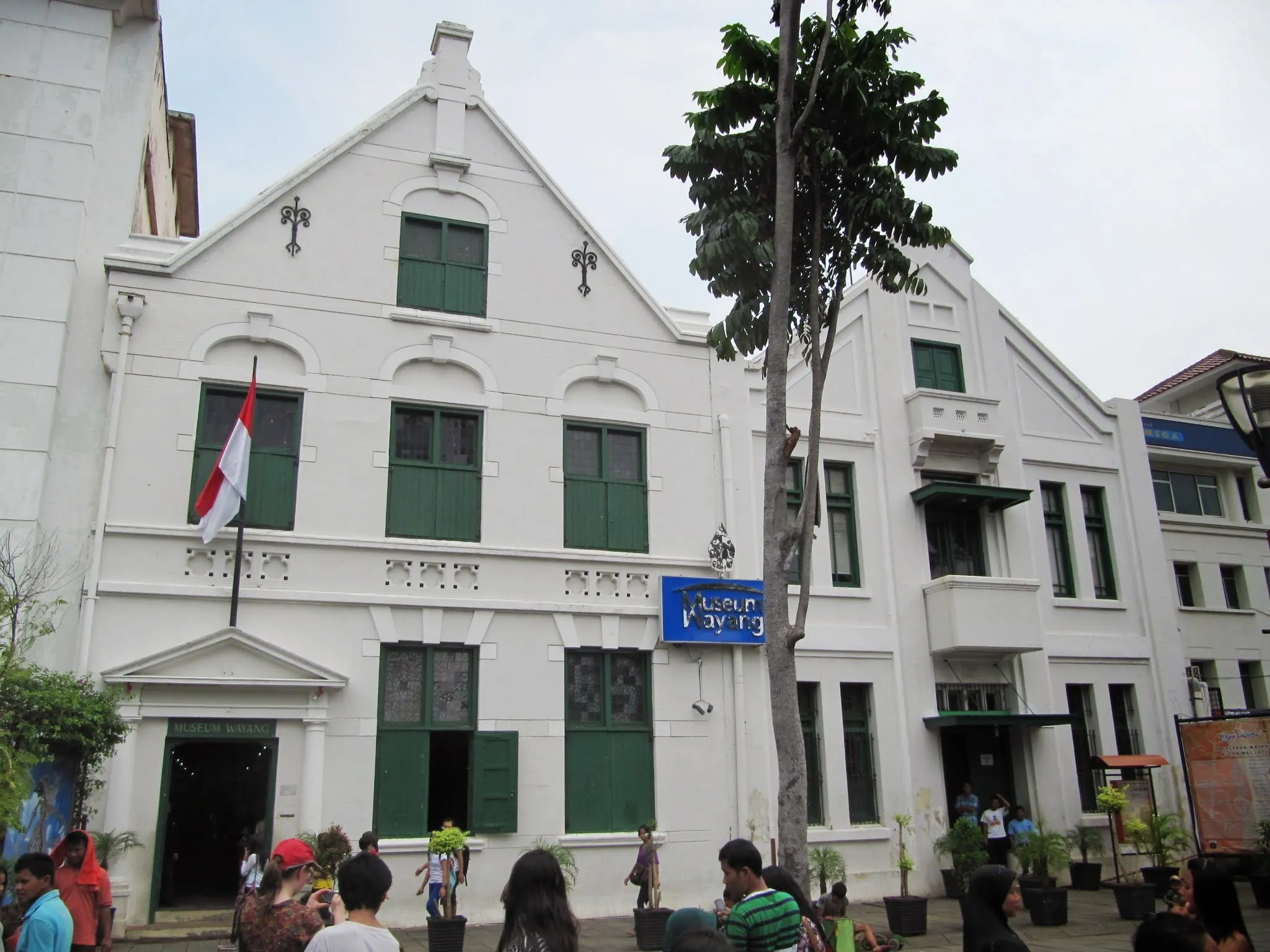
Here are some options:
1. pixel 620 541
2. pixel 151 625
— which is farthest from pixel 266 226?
pixel 620 541

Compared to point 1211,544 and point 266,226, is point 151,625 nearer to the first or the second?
point 266,226

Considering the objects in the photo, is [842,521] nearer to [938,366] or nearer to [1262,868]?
[938,366]

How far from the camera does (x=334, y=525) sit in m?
16.3

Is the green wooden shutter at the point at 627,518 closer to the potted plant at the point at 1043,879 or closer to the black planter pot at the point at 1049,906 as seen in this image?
the potted plant at the point at 1043,879

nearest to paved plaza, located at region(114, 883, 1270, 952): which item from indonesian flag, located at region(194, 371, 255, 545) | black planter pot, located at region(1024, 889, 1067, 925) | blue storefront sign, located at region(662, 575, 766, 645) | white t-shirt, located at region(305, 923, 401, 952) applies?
black planter pot, located at region(1024, 889, 1067, 925)

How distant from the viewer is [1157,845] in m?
17.3

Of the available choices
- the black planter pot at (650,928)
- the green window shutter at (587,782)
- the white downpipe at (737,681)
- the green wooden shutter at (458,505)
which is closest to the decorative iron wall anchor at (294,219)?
the green wooden shutter at (458,505)

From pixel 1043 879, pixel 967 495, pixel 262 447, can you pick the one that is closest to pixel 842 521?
pixel 967 495

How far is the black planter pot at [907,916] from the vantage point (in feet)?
49.8

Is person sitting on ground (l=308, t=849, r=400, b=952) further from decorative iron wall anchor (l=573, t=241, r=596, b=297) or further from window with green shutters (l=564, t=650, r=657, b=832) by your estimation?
decorative iron wall anchor (l=573, t=241, r=596, b=297)

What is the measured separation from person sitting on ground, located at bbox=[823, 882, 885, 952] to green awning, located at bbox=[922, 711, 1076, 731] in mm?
7946

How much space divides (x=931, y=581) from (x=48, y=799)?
582 inches

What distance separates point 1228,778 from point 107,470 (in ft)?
62.4

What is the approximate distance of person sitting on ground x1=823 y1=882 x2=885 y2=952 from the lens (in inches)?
371
